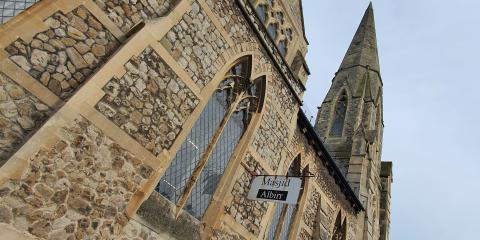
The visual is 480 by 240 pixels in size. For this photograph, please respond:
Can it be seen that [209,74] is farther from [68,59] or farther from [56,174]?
[56,174]

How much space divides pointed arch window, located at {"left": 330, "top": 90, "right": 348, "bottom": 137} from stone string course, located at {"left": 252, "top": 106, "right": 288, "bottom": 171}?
13423 mm

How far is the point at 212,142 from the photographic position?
6.91 meters

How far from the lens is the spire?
25.7 m

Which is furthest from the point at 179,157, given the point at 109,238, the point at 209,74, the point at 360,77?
the point at 360,77

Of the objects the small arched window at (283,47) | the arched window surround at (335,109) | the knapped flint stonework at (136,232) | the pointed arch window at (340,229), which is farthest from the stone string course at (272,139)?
the arched window surround at (335,109)

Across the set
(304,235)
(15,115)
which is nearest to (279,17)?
(304,235)

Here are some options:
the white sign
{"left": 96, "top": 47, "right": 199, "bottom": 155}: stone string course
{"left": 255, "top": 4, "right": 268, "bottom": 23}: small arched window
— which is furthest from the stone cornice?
the white sign

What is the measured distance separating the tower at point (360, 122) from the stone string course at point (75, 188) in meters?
12.4

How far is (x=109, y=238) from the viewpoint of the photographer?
183 inches

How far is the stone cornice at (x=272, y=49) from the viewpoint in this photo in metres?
7.47

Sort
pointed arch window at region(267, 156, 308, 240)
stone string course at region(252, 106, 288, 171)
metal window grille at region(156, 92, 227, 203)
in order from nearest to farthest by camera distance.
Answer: metal window grille at region(156, 92, 227, 203) < stone string course at region(252, 106, 288, 171) < pointed arch window at region(267, 156, 308, 240)

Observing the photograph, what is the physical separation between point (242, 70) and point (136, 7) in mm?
2791

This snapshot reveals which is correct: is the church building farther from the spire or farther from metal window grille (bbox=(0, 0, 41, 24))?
the spire

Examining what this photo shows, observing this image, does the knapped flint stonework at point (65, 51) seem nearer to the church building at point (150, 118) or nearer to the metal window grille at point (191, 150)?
the church building at point (150, 118)
